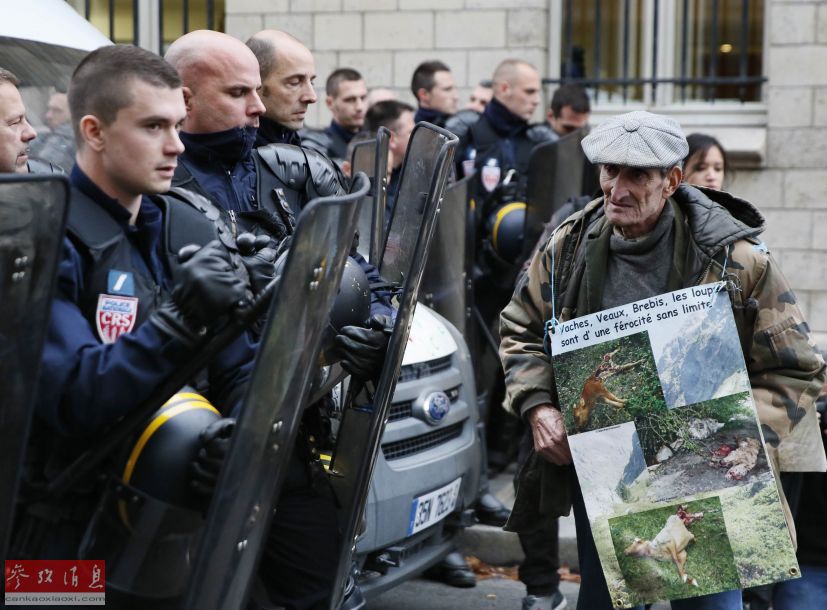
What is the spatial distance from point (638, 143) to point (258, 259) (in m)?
1.17

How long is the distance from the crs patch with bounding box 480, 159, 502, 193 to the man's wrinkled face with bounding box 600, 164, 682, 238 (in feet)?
11.8

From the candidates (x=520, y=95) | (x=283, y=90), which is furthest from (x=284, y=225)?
(x=520, y=95)

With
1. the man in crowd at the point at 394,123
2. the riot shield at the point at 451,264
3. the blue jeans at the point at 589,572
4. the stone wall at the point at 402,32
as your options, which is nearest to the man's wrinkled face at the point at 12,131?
the blue jeans at the point at 589,572

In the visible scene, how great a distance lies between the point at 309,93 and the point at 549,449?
1.40 meters

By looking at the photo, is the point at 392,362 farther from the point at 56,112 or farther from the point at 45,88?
the point at 45,88

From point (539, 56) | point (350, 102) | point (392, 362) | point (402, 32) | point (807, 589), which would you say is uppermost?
point (402, 32)

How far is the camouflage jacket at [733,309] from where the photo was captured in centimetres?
343

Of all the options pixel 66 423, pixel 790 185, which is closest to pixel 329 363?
pixel 66 423

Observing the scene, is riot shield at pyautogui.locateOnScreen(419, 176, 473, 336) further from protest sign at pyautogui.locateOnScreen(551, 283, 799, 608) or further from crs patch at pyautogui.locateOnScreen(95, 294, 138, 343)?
crs patch at pyautogui.locateOnScreen(95, 294, 138, 343)

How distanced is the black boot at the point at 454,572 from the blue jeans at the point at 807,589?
178 cm

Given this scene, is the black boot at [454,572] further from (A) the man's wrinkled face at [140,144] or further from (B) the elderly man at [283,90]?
(A) the man's wrinkled face at [140,144]

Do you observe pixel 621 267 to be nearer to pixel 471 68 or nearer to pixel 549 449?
pixel 549 449

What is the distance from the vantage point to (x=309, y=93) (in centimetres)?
424

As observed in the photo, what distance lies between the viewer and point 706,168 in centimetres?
505
